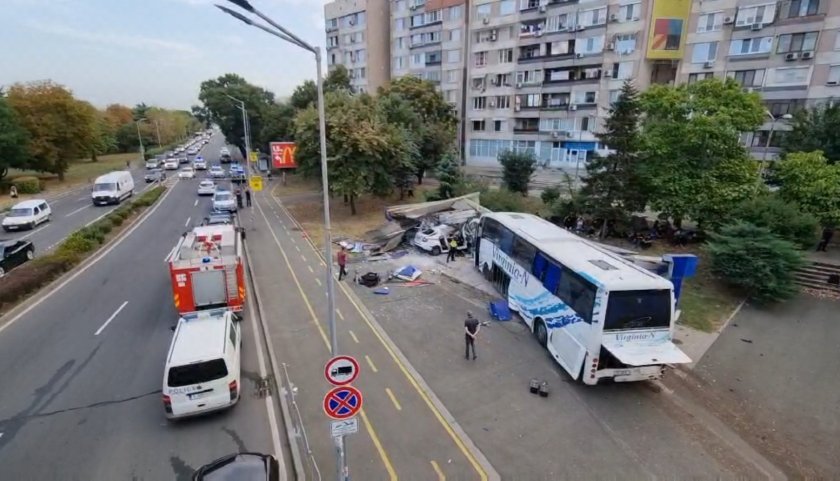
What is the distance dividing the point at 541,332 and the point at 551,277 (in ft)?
6.17

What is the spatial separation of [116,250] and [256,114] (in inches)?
1807

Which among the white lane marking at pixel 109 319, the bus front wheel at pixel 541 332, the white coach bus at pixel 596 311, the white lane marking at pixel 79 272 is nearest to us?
the white coach bus at pixel 596 311

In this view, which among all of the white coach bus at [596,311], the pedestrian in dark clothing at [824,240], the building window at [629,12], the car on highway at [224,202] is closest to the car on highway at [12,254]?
the car on highway at [224,202]

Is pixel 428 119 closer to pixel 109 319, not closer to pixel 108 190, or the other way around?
pixel 108 190

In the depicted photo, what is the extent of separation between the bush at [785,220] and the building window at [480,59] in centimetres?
3901

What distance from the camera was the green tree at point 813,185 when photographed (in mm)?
18859

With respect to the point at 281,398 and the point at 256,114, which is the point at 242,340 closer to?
the point at 281,398

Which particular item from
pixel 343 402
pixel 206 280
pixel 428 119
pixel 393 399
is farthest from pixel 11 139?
pixel 343 402

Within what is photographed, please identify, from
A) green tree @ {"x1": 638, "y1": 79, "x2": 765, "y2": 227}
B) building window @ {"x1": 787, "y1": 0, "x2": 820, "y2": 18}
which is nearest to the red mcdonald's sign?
green tree @ {"x1": 638, "y1": 79, "x2": 765, "y2": 227}

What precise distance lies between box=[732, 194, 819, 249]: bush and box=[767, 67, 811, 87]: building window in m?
24.0

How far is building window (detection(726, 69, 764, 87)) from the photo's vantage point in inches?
1434

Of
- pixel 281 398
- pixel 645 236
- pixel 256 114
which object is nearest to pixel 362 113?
pixel 645 236

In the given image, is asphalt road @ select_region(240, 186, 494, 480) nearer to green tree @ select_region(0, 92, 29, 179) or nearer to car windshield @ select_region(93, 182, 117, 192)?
car windshield @ select_region(93, 182, 117, 192)

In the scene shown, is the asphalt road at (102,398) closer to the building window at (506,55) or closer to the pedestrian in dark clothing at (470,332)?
the pedestrian in dark clothing at (470,332)
